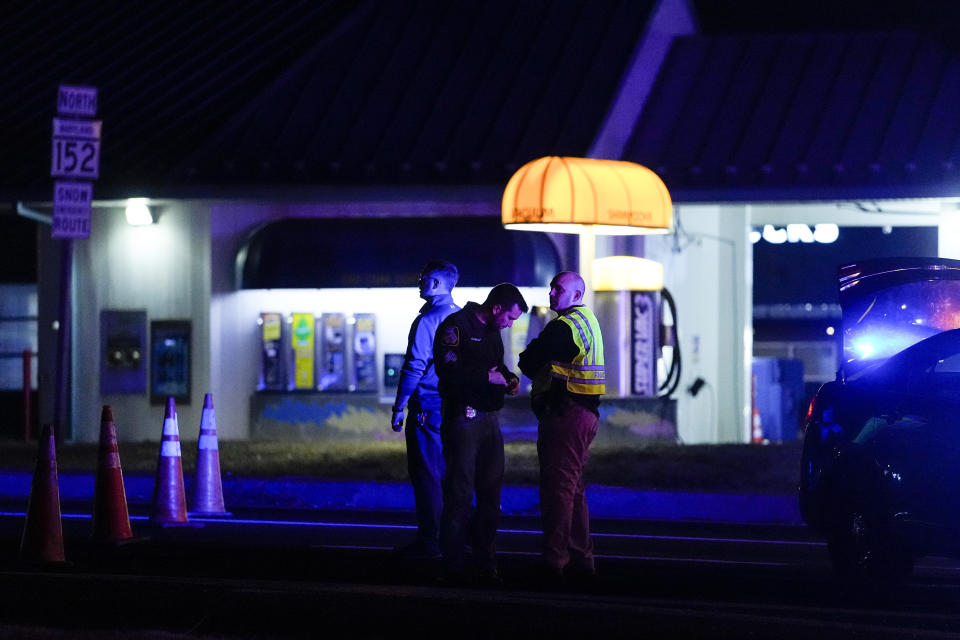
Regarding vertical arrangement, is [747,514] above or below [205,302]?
below

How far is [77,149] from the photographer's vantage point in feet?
59.9

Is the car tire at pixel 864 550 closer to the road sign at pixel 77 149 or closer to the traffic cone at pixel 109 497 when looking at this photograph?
the traffic cone at pixel 109 497

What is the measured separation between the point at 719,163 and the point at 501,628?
542 inches

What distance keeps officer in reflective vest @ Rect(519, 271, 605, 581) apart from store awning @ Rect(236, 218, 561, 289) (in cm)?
1106

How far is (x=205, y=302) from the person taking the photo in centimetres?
2216

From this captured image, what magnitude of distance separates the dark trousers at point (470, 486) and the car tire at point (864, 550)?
6.66 ft

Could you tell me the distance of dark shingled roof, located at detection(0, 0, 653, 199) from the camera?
21.5 meters

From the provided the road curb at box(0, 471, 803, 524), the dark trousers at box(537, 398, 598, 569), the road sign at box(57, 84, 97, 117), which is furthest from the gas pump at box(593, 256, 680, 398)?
the dark trousers at box(537, 398, 598, 569)

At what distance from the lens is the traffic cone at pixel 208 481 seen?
14227 millimetres

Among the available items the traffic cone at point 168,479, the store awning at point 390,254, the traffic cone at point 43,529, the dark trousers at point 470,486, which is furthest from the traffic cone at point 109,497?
the store awning at point 390,254

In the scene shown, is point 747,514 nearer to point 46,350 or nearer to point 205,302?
point 205,302

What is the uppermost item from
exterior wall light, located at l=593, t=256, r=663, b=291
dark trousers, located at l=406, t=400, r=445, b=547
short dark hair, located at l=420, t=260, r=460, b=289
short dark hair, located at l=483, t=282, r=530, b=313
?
exterior wall light, located at l=593, t=256, r=663, b=291

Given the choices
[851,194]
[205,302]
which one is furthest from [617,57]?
[205,302]

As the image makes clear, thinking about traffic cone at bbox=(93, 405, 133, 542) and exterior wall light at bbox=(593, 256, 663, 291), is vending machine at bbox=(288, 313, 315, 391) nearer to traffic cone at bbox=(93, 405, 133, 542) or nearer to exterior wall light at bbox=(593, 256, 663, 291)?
exterior wall light at bbox=(593, 256, 663, 291)
